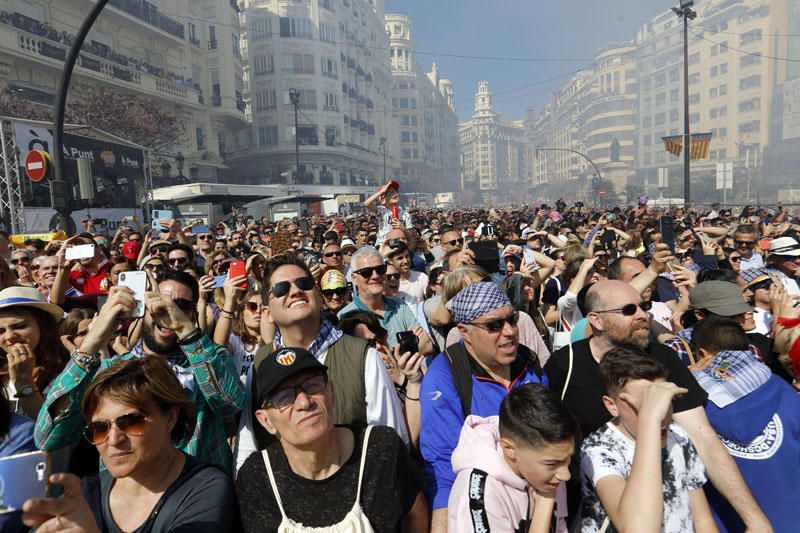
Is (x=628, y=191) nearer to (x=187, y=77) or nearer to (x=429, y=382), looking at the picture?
(x=187, y=77)

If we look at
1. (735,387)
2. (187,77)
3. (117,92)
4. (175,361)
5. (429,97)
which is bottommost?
(735,387)

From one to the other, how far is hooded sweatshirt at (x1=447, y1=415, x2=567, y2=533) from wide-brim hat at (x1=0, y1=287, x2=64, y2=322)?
8.75ft

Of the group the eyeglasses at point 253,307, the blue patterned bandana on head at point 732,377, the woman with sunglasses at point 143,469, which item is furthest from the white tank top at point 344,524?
the eyeglasses at point 253,307

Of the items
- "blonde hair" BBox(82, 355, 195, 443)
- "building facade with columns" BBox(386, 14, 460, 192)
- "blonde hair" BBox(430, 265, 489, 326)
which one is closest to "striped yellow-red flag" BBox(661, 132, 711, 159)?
"blonde hair" BBox(430, 265, 489, 326)

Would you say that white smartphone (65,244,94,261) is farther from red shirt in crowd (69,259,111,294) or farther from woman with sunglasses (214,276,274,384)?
woman with sunglasses (214,276,274,384)

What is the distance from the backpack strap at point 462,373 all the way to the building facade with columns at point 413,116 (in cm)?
10898

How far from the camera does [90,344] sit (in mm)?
2305

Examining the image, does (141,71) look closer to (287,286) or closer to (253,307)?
(253,307)

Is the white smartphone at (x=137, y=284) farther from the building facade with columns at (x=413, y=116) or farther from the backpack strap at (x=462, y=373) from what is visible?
the building facade with columns at (x=413, y=116)

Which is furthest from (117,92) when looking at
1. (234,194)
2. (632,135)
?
(632,135)

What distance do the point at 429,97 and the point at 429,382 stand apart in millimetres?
143595

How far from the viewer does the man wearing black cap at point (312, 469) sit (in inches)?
77.0

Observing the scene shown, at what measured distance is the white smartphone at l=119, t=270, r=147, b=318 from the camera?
239 cm

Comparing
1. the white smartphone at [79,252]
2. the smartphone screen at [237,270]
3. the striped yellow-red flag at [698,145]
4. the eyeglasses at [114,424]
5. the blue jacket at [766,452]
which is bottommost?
the blue jacket at [766,452]
